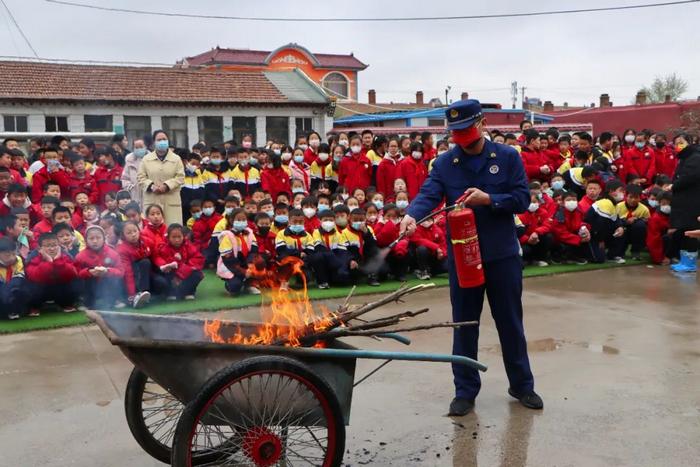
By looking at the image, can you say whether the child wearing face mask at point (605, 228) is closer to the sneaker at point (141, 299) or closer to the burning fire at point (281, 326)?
the sneaker at point (141, 299)

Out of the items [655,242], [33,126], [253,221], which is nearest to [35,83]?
[33,126]

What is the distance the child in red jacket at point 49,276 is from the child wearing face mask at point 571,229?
6.25 meters

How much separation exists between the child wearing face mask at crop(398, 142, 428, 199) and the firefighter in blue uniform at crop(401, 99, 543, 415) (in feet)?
20.8

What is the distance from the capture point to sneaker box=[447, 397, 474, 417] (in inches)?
163

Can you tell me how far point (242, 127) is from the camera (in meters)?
27.4

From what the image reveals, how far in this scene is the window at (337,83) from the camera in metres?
47.5

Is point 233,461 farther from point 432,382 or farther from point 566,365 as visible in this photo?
point 566,365

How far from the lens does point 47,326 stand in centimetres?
625

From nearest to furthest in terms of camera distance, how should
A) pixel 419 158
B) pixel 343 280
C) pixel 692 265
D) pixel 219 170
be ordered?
1. pixel 343 280
2. pixel 692 265
3. pixel 219 170
4. pixel 419 158

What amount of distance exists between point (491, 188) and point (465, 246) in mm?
439

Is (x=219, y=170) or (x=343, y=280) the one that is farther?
(x=219, y=170)

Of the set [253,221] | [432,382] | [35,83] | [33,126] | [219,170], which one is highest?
[35,83]

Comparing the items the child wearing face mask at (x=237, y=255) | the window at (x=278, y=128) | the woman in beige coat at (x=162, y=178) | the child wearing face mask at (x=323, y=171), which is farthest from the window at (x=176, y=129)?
the child wearing face mask at (x=237, y=255)

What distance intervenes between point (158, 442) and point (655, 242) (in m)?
8.01
